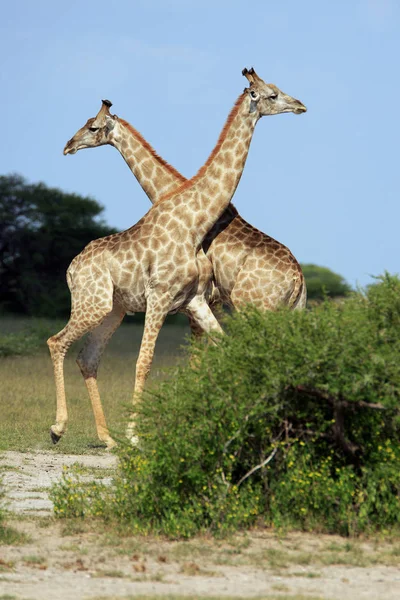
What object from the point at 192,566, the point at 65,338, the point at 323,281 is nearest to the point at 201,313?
the point at 65,338

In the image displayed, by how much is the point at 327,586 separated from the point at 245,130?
6570mm

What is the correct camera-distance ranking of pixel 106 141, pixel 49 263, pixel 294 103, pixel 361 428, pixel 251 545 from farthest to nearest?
pixel 49 263
pixel 106 141
pixel 294 103
pixel 361 428
pixel 251 545

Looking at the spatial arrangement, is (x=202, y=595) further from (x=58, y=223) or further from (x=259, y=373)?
(x=58, y=223)

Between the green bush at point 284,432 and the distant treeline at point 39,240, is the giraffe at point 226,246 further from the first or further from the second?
the distant treeline at point 39,240

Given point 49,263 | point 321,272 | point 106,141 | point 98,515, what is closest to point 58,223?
point 49,263

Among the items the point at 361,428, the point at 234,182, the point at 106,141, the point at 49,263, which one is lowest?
the point at 361,428

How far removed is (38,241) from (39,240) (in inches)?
2.3

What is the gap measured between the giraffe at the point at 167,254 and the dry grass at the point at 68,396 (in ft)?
2.20

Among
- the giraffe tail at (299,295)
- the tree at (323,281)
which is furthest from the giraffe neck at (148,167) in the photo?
the tree at (323,281)

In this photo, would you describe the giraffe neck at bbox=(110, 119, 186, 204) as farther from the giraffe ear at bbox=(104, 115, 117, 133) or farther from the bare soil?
the bare soil

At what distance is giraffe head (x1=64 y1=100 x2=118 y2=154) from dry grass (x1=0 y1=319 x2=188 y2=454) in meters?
2.75

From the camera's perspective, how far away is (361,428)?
24.3 ft

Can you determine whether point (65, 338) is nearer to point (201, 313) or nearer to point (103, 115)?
point (201, 313)

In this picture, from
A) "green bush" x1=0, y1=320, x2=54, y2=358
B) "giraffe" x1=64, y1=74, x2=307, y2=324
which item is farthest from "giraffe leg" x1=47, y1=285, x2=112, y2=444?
"green bush" x1=0, y1=320, x2=54, y2=358
